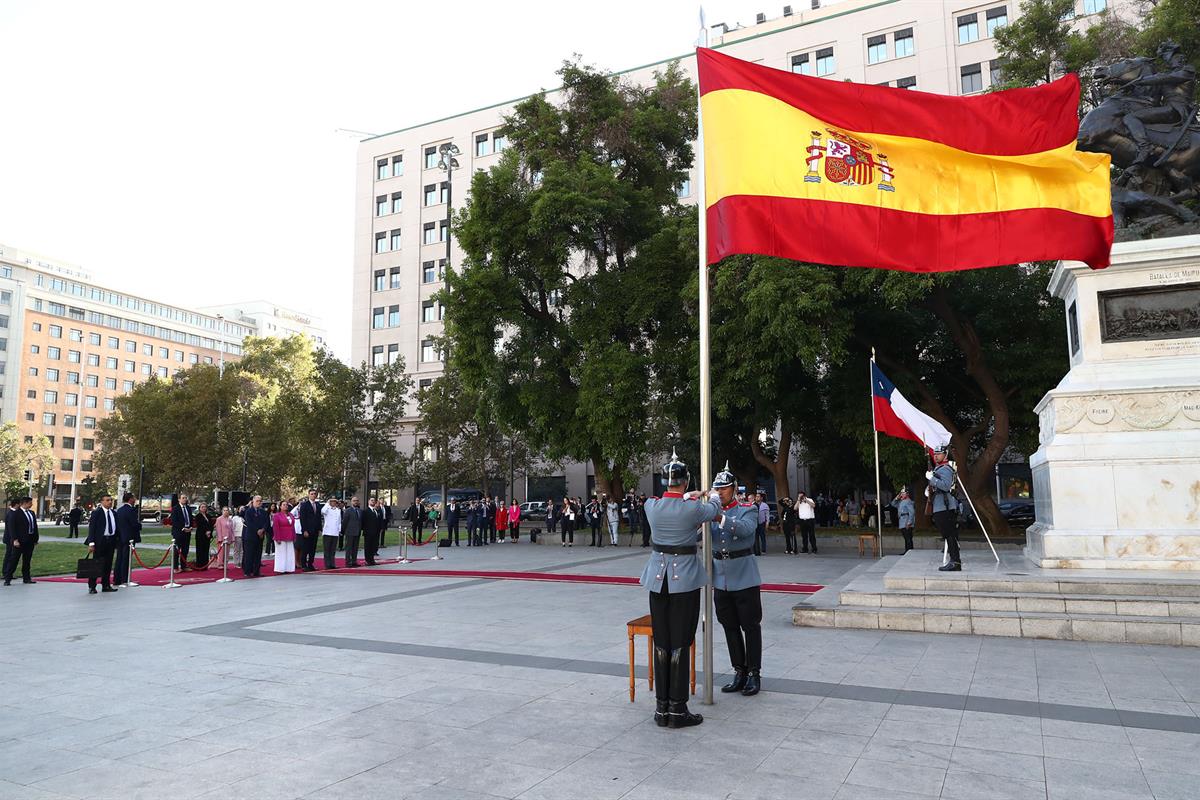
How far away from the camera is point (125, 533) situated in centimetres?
1511

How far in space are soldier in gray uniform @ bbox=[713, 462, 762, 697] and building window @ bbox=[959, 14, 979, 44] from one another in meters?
46.8

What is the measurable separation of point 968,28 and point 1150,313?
39.9 m

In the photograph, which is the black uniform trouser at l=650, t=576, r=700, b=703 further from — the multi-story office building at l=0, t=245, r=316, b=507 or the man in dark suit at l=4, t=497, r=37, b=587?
the multi-story office building at l=0, t=245, r=316, b=507

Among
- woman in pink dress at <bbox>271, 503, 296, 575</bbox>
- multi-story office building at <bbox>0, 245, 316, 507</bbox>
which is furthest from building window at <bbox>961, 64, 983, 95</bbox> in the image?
multi-story office building at <bbox>0, 245, 316, 507</bbox>

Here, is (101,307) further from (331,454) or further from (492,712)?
(492,712)

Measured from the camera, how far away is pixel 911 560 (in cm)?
1417

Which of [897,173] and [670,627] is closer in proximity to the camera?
[670,627]

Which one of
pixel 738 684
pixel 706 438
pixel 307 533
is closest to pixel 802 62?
pixel 307 533

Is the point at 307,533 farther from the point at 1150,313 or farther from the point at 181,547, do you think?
the point at 1150,313

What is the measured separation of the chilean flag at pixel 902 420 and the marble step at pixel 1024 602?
446cm

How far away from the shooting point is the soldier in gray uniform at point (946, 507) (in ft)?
37.7

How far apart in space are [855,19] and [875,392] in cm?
3844

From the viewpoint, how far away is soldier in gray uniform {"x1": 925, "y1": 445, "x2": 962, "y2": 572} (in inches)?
453

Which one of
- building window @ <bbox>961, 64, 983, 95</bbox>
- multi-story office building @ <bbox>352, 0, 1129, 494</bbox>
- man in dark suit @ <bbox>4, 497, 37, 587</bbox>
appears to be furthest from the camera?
multi-story office building @ <bbox>352, 0, 1129, 494</bbox>
